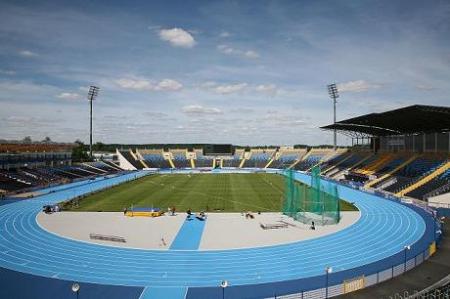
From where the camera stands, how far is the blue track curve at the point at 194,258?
21.9 m

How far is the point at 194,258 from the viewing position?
996 inches

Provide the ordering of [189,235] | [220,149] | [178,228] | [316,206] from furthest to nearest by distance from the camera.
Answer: [220,149], [316,206], [178,228], [189,235]

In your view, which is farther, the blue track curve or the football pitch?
the football pitch

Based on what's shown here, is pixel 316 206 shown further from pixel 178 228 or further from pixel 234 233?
pixel 178 228

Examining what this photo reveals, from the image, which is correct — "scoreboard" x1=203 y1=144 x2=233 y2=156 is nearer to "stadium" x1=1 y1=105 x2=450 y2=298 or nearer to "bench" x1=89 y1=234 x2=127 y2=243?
"stadium" x1=1 y1=105 x2=450 y2=298

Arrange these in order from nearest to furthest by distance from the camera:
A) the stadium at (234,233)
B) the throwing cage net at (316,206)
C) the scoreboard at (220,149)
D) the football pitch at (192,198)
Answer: the stadium at (234,233) < the throwing cage net at (316,206) < the football pitch at (192,198) < the scoreboard at (220,149)

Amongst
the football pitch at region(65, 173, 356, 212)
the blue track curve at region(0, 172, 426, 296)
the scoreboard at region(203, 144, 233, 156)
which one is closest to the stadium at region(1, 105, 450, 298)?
the blue track curve at region(0, 172, 426, 296)

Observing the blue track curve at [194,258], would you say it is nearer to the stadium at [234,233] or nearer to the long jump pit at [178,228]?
the stadium at [234,233]

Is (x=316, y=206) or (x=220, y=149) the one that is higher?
(x=220, y=149)

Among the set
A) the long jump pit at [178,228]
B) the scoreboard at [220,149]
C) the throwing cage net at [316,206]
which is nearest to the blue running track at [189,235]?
the long jump pit at [178,228]

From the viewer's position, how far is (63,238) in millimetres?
30219

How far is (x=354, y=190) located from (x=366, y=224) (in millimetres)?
27129

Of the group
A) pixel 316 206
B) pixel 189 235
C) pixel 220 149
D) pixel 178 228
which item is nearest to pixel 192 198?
pixel 178 228

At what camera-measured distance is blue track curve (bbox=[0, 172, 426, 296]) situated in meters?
21.9
